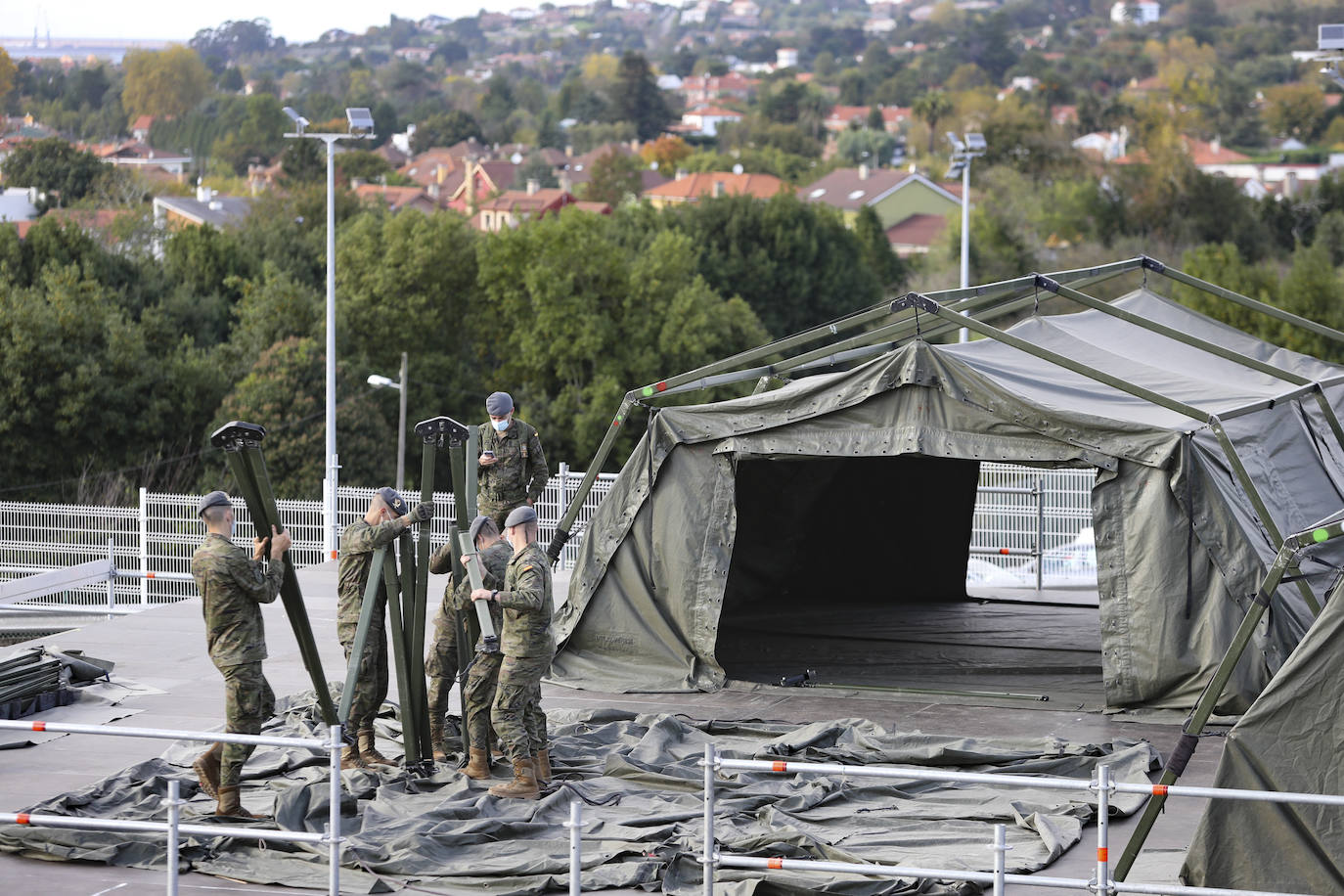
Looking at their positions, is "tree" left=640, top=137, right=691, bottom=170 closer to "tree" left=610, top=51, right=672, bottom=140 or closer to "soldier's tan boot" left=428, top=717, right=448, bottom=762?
"tree" left=610, top=51, right=672, bottom=140

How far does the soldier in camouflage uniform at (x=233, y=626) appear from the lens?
8.78m

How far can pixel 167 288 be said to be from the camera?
47.1 meters

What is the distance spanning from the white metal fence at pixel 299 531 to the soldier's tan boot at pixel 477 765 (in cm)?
880

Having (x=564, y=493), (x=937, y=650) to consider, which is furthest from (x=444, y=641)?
(x=564, y=493)

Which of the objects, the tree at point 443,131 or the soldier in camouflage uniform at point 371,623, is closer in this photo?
the soldier in camouflage uniform at point 371,623

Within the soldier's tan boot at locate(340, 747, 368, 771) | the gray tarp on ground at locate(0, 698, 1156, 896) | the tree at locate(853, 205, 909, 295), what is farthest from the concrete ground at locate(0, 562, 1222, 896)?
the tree at locate(853, 205, 909, 295)

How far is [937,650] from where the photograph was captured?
14102 millimetres

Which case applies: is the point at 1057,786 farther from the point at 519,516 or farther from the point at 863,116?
the point at 863,116

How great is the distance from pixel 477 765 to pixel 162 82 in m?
176

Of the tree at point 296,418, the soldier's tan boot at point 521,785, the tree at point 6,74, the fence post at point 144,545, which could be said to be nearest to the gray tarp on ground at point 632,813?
the soldier's tan boot at point 521,785

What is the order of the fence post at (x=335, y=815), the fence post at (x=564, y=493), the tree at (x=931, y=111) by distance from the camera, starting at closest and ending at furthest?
1. the fence post at (x=335, y=815)
2. the fence post at (x=564, y=493)
3. the tree at (x=931, y=111)

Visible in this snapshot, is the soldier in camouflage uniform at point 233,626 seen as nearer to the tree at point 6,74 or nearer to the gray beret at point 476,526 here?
the gray beret at point 476,526

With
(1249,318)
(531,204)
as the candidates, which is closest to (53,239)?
(1249,318)

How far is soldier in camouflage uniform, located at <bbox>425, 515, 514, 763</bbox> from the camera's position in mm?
9453
